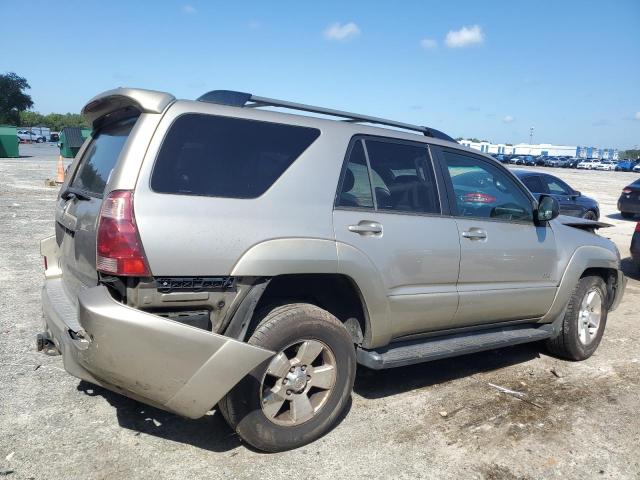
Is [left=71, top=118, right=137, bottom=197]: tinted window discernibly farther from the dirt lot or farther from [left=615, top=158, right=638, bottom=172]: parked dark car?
[left=615, top=158, right=638, bottom=172]: parked dark car

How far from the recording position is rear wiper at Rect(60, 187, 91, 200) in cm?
325

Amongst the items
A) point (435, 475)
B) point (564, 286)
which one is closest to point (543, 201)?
point (564, 286)

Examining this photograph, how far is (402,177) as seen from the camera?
3818 mm

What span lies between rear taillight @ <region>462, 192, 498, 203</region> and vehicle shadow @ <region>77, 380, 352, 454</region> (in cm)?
182

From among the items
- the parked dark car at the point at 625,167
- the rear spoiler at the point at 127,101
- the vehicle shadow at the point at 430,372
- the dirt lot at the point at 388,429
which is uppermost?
the parked dark car at the point at 625,167

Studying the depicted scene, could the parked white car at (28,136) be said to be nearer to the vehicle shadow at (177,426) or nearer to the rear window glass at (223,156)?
the vehicle shadow at (177,426)

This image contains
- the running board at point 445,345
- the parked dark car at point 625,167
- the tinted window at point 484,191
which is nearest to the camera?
the running board at point 445,345

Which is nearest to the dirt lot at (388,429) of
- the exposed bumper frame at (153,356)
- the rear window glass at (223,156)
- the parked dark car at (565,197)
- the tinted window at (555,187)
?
the exposed bumper frame at (153,356)

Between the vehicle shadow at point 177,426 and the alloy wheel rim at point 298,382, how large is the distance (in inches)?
14.9

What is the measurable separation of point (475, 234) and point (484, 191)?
A: 561 mm

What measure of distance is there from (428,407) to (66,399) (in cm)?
249

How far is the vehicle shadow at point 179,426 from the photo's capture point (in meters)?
3.24

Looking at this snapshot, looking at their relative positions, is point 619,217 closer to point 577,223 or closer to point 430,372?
point 577,223

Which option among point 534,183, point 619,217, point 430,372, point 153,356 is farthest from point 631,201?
point 153,356
